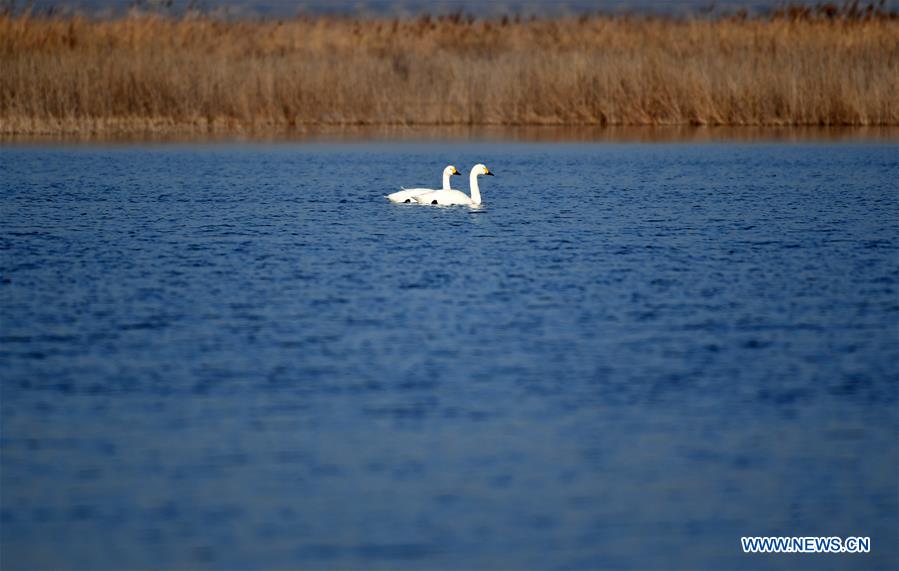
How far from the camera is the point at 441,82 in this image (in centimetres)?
2808

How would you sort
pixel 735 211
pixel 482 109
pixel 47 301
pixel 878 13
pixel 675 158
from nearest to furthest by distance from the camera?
pixel 47 301
pixel 735 211
pixel 675 158
pixel 482 109
pixel 878 13

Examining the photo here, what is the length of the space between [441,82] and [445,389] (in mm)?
20343

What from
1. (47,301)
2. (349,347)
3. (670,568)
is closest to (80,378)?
(349,347)

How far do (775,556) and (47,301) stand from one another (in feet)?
21.6

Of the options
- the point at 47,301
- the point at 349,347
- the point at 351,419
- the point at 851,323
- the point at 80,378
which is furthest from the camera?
the point at 47,301

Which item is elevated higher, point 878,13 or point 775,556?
point 878,13

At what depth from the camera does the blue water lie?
20.1 ft

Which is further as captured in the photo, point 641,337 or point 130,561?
point 641,337

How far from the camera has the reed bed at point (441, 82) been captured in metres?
26.1

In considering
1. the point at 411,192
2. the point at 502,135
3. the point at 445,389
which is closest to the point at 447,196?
the point at 411,192

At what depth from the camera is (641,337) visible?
375 inches

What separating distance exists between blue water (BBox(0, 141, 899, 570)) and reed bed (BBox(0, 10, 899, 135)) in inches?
401

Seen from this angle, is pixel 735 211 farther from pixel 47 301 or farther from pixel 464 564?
pixel 464 564

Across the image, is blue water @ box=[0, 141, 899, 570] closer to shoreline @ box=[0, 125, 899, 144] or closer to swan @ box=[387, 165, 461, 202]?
swan @ box=[387, 165, 461, 202]
